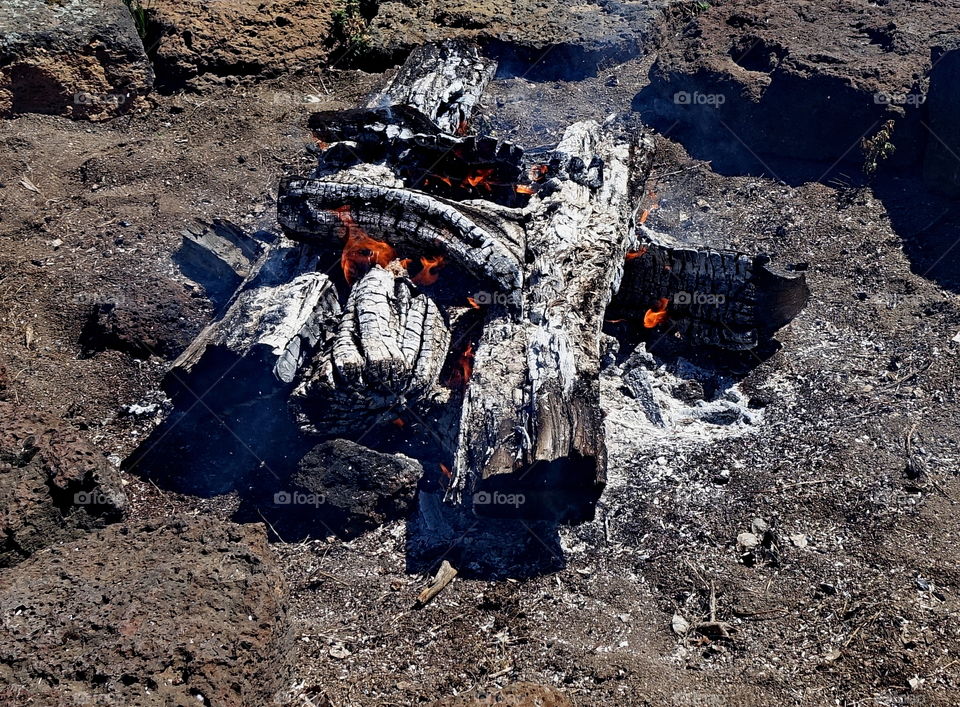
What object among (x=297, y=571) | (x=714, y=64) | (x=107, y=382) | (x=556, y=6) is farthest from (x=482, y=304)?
(x=556, y=6)

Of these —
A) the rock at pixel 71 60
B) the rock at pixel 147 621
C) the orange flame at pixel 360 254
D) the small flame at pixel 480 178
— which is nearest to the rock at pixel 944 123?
the small flame at pixel 480 178

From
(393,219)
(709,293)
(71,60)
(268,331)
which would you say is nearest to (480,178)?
(393,219)

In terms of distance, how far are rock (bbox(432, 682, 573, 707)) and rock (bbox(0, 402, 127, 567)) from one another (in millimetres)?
2379

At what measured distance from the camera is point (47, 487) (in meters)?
4.04

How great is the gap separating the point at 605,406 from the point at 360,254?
2189mm

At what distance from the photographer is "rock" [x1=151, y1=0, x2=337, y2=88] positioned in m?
7.86

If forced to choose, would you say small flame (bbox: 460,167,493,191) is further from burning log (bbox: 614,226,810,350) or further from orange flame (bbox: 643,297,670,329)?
orange flame (bbox: 643,297,670,329)

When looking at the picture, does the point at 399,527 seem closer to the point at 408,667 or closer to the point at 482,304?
the point at 408,667

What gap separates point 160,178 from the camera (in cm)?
686

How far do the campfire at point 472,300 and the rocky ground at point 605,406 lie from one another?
1.59 ft

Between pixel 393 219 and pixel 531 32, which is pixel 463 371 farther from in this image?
pixel 531 32

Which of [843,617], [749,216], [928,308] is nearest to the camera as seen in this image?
[843,617]

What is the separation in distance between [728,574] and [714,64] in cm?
572

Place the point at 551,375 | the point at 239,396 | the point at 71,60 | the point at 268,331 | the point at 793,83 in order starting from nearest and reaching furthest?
1. the point at 551,375
2. the point at 268,331
3. the point at 239,396
4. the point at 793,83
5. the point at 71,60
